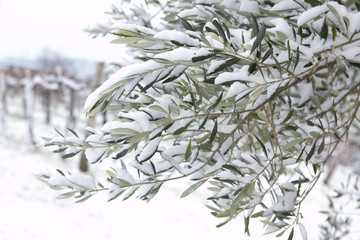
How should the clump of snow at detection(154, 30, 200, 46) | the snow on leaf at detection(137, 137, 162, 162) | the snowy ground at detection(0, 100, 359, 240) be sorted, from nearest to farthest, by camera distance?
the clump of snow at detection(154, 30, 200, 46), the snow on leaf at detection(137, 137, 162, 162), the snowy ground at detection(0, 100, 359, 240)

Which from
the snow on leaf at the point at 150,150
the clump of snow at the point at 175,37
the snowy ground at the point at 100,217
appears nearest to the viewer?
the clump of snow at the point at 175,37

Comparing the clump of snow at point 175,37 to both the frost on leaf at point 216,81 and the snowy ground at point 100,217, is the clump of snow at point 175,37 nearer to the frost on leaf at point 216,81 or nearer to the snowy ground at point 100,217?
the frost on leaf at point 216,81

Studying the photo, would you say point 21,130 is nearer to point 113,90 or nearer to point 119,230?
point 119,230

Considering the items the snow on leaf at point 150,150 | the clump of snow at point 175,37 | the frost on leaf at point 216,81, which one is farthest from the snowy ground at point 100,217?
the clump of snow at point 175,37

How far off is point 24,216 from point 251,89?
23.5 ft

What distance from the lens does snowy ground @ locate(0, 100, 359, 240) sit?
637cm

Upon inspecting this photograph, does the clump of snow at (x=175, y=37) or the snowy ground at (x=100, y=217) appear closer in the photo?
the clump of snow at (x=175, y=37)

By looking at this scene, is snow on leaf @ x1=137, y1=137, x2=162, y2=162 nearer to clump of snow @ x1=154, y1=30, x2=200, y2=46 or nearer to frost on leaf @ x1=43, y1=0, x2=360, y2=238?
frost on leaf @ x1=43, y1=0, x2=360, y2=238

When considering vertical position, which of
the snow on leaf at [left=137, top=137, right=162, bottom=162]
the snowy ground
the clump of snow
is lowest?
the snowy ground

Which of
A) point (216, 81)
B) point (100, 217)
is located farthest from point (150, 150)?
point (100, 217)

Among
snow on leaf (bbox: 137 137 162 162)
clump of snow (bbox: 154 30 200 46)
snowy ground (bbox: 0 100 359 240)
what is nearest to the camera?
clump of snow (bbox: 154 30 200 46)

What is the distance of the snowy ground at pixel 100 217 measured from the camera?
20.9 ft

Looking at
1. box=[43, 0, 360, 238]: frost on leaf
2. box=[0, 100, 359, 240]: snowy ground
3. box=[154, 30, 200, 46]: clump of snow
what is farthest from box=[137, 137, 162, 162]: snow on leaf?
box=[0, 100, 359, 240]: snowy ground

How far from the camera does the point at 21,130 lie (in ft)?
54.6
